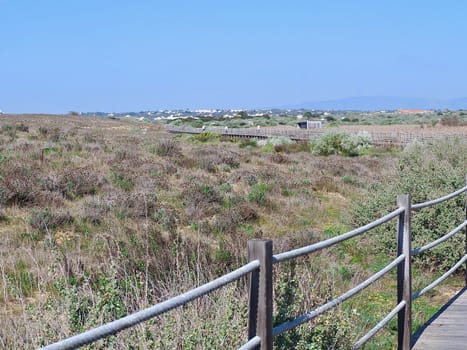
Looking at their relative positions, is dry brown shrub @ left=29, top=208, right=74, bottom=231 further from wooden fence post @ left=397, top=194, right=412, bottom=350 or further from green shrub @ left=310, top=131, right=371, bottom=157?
green shrub @ left=310, top=131, right=371, bottom=157

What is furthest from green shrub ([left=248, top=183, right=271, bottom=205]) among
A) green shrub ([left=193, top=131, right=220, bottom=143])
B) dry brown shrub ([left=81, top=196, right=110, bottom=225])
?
green shrub ([left=193, top=131, right=220, bottom=143])

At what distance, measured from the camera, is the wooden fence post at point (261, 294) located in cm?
335

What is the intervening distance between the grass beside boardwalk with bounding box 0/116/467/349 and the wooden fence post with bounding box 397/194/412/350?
0.41 meters

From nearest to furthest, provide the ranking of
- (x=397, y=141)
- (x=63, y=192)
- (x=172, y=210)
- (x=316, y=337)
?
(x=316, y=337) < (x=172, y=210) < (x=63, y=192) < (x=397, y=141)

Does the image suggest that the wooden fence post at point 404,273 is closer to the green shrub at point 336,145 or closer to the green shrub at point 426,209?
the green shrub at point 426,209

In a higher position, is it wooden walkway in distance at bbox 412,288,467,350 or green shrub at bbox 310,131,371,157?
green shrub at bbox 310,131,371,157

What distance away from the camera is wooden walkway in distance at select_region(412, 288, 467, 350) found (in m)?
5.83

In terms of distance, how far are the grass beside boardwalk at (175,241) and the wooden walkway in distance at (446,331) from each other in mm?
473

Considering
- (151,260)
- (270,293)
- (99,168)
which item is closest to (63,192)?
(99,168)

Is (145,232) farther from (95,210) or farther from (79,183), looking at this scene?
(79,183)

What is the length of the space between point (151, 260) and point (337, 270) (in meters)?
2.56

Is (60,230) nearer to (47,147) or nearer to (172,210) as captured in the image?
(172,210)

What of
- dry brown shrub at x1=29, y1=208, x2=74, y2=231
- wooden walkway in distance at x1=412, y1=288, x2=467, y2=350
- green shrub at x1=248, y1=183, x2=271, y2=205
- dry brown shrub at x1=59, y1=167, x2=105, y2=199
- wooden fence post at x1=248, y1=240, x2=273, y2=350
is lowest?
wooden walkway in distance at x1=412, y1=288, x2=467, y2=350

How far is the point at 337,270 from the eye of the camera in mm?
9250
